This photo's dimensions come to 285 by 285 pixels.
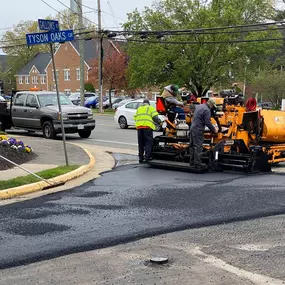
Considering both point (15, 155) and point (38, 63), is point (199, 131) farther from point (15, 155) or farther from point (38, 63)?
point (38, 63)

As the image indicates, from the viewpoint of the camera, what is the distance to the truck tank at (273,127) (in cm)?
1115

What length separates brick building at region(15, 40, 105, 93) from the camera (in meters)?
73.7

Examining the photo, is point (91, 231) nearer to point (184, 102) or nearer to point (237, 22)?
point (184, 102)

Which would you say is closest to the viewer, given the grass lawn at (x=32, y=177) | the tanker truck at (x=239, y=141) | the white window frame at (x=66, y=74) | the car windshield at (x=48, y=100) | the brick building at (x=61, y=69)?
the grass lawn at (x=32, y=177)

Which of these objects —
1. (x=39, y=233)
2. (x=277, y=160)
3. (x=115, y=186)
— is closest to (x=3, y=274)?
(x=39, y=233)

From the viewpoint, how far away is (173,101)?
12102 mm

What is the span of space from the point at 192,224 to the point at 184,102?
21.5 feet

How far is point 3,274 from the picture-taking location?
187 inches

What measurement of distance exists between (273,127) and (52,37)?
18.1 ft

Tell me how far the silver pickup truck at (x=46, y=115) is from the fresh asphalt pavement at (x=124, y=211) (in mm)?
9117

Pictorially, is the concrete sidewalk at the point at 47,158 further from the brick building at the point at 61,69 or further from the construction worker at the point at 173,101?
the brick building at the point at 61,69

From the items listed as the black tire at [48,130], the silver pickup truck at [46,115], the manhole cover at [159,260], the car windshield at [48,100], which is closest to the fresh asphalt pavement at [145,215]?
the manhole cover at [159,260]

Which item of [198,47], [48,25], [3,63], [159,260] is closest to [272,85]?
[198,47]

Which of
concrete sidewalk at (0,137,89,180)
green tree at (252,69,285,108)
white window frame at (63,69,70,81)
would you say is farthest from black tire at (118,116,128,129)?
white window frame at (63,69,70,81)
